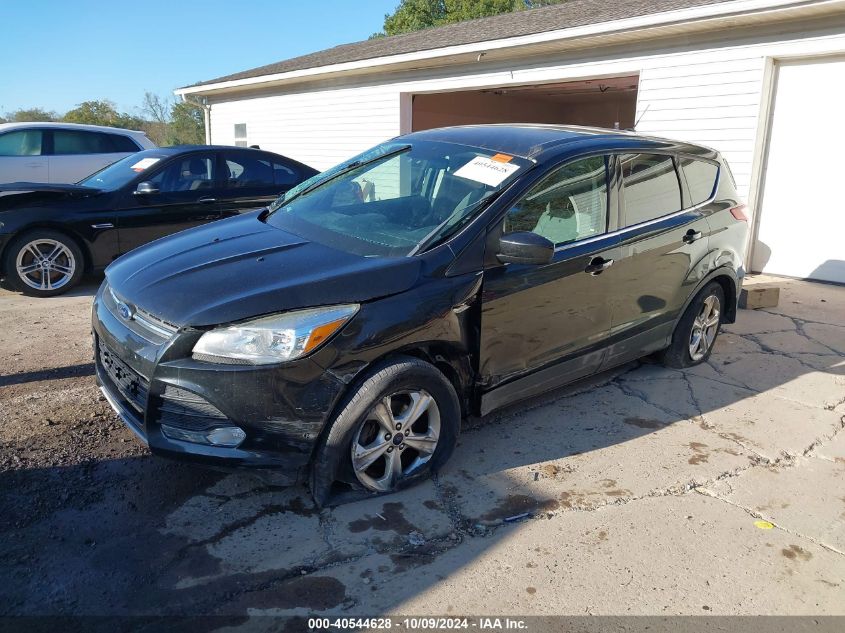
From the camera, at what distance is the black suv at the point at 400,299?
2.94 m

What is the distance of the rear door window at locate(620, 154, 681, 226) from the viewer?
435 cm

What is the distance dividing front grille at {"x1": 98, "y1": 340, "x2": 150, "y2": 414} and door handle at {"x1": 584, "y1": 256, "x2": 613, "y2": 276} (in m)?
2.48

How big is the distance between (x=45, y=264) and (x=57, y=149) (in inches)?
186

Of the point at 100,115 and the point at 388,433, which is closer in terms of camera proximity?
the point at 388,433

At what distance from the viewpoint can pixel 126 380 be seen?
3.21 meters

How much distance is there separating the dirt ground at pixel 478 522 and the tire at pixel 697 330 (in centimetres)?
58

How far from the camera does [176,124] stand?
46.6m

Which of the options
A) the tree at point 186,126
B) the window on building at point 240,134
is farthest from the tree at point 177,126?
the window on building at point 240,134

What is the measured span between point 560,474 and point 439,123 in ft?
43.0

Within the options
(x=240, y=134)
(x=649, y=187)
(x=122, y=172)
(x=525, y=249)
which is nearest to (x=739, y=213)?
(x=649, y=187)

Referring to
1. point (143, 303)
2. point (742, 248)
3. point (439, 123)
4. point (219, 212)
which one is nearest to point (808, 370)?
point (742, 248)

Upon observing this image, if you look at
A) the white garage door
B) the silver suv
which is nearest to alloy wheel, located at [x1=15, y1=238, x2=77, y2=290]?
the silver suv

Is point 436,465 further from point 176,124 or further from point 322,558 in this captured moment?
point 176,124

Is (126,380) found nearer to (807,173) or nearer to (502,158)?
(502,158)
